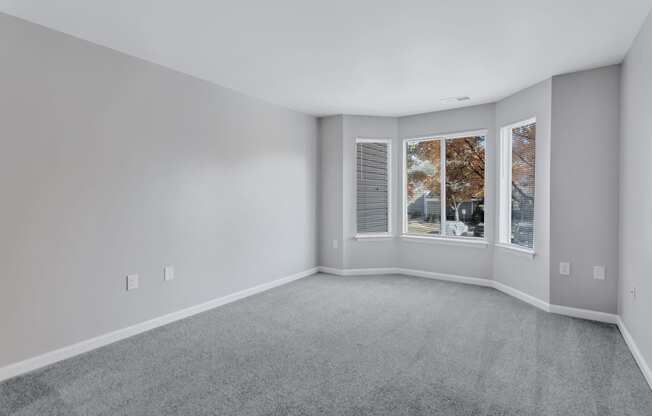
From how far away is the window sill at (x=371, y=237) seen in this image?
17.8 ft

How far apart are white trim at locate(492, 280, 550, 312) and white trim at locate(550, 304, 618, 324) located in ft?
0.29

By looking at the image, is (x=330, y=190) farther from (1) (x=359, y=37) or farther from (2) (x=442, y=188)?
(1) (x=359, y=37)

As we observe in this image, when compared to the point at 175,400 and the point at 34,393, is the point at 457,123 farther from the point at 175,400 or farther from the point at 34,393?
the point at 34,393

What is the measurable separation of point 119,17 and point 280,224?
2959 mm

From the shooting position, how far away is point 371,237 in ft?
17.9

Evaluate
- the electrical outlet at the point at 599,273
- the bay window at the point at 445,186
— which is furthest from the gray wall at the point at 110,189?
the electrical outlet at the point at 599,273

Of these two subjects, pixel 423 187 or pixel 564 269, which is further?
pixel 423 187

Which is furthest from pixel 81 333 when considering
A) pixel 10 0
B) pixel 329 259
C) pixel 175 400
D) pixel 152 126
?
pixel 329 259

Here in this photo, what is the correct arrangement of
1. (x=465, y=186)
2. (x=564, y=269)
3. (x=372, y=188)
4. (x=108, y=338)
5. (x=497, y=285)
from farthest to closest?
(x=372, y=188)
(x=465, y=186)
(x=497, y=285)
(x=564, y=269)
(x=108, y=338)

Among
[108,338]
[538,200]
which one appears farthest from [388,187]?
[108,338]

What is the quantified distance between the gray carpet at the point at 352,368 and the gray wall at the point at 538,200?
35 centimetres

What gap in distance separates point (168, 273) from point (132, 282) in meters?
0.36

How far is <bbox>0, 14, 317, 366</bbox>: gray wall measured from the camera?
8.13ft

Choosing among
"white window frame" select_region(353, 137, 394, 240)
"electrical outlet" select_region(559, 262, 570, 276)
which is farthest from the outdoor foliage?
"electrical outlet" select_region(559, 262, 570, 276)
